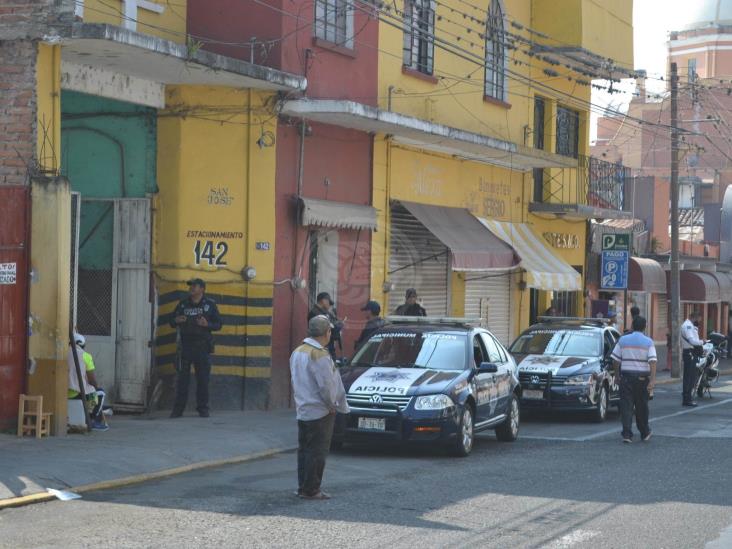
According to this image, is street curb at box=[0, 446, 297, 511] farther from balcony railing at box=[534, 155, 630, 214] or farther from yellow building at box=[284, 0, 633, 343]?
balcony railing at box=[534, 155, 630, 214]

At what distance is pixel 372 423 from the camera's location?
14.5 meters

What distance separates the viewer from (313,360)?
444 inches

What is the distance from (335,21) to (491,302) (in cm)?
932

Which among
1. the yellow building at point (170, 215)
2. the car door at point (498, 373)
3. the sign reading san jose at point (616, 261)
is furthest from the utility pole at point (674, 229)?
the car door at point (498, 373)

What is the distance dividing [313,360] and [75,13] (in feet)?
20.0

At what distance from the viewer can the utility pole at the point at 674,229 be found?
3297cm

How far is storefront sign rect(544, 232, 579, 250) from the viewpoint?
31562 mm

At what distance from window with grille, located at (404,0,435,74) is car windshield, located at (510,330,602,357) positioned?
5.77m

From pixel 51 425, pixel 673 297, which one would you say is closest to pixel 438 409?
pixel 51 425

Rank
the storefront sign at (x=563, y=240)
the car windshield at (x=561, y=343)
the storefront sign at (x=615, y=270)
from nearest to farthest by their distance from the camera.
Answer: the car windshield at (x=561, y=343)
the storefront sign at (x=615, y=270)
the storefront sign at (x=563, y=240)

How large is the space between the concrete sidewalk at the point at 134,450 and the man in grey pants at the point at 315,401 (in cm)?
210

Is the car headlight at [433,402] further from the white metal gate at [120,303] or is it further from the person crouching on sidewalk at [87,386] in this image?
the white metal gate at [120,303]

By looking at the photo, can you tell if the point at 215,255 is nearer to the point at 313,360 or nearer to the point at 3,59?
the point at 3,59

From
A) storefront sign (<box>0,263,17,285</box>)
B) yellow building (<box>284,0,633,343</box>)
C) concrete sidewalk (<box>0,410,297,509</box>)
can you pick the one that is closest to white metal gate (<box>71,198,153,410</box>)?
concrete sidewalk (<box>0,410,297,509</box>)
